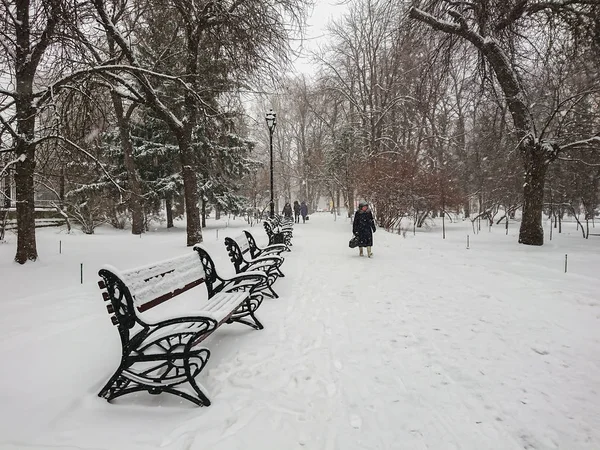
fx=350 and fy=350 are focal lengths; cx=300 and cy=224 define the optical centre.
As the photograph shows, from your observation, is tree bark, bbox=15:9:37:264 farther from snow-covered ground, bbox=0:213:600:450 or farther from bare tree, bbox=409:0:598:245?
bare tree, bbox=409:0:598:245

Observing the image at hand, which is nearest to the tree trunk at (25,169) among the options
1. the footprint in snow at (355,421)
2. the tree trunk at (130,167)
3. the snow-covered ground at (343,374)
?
the snow-covered ground at (343,374)

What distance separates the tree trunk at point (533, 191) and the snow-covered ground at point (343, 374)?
7566 millimetres

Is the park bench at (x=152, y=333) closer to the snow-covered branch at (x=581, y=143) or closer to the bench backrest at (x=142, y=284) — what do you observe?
the bench backrest at (x=142, y=284)

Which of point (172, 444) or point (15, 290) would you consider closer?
point (172, 444)

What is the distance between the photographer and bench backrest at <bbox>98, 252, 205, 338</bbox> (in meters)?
2.82

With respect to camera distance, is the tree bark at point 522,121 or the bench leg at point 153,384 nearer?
the bench leg at point 153,384

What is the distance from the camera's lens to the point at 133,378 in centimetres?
279

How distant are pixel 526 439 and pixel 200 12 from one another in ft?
37.1

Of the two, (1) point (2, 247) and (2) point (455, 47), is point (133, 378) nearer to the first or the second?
(1) point (2, 247)

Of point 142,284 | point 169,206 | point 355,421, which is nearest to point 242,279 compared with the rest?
point 142,284

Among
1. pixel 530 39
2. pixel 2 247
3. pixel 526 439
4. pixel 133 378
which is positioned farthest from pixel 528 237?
pixel 2 247

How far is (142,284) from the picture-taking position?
11.2ft

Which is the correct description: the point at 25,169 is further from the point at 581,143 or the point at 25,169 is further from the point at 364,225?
the point at 581,143

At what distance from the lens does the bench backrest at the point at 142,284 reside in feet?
9.25
